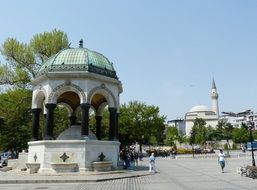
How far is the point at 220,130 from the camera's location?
119 metres

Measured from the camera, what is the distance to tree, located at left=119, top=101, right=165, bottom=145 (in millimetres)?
57062

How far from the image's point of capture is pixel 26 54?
35875 millimetres

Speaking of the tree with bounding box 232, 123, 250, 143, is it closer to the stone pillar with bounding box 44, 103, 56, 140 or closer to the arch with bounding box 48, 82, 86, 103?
the arch with bounding box 48, 82, 86, 103

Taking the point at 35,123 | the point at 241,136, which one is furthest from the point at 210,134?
the point at 35,123

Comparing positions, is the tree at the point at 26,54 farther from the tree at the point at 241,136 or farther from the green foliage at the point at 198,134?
the tree at the point at 241,136

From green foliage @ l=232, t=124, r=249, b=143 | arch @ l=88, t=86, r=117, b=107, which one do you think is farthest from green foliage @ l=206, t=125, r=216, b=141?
arch @ l=88, t=86, r=117, b=107

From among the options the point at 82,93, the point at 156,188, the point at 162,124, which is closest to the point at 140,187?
the point at 156,188

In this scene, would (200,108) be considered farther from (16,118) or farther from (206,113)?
(16,118)

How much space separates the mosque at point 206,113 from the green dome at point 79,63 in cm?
13291

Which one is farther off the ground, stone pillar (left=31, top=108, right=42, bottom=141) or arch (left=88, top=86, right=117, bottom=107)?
arch (left=88, top=86, right=117, bottom=107)

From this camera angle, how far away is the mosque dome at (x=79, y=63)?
21.4m

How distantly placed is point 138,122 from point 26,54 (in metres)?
27.2

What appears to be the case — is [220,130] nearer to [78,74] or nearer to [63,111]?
[63,111]

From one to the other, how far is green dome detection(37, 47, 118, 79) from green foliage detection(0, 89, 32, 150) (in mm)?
13470
